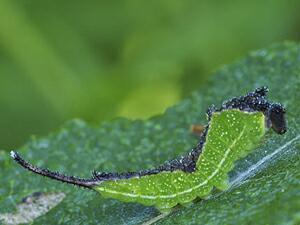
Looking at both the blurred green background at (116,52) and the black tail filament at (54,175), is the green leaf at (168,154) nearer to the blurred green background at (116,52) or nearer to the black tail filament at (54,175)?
the black tail filament at (54,175)

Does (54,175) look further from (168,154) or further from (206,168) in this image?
(168,154)

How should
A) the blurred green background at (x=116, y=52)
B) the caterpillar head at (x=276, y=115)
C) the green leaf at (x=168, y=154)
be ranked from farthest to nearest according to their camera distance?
the blurred green background at (x=116, y=52) → the caterpillar head at (x=276, y=115) → the green leaf at (x=168, y=154)

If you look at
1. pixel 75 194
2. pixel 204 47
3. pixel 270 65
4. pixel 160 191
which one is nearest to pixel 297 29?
pixel 204 47

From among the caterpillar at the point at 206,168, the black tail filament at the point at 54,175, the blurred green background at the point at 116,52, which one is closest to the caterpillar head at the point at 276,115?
the caterpillar at the point at 206,168

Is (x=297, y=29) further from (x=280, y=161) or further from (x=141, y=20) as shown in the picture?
(x=280, y=161)

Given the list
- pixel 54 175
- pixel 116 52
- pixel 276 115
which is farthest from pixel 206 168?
pixel 116 52
